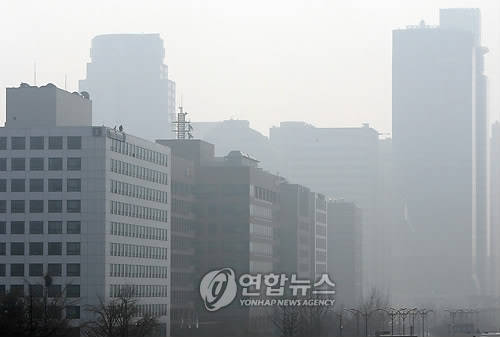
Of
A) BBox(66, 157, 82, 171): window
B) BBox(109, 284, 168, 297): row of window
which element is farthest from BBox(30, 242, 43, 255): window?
BBox(66, 157, 82, 171): window

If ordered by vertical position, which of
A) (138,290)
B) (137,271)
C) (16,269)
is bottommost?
(138,290)

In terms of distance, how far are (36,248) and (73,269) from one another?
4922 millimetres

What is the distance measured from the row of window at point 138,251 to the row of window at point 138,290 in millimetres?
3753

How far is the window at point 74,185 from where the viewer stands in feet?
537

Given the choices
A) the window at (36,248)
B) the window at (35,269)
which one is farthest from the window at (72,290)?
the window at (36,248)

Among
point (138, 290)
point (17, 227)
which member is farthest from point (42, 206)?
point (138, 290)

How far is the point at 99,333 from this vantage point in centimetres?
12900

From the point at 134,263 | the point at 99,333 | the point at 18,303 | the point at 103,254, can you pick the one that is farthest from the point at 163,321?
the point at 18,303

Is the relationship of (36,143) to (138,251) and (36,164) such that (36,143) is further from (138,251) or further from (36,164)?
(138,251)

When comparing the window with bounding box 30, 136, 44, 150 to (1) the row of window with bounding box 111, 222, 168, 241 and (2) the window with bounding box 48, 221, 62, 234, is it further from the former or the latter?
(1) the row of window with bounding box 111, 222, 168, 241

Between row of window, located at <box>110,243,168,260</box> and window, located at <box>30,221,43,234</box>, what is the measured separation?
334 inches

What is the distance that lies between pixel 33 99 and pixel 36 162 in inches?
391

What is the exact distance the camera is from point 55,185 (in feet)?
537

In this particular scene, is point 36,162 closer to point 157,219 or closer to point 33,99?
point 33,99
